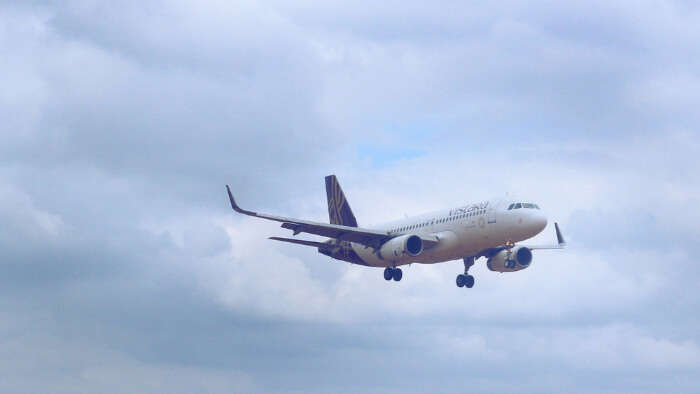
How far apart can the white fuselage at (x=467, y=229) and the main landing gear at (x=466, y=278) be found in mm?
4136

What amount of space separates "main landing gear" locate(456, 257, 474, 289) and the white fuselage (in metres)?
4.14

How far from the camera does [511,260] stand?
90500mm

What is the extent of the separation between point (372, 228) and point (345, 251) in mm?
3229

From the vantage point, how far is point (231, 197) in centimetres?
8262

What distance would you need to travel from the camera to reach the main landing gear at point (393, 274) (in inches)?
3637

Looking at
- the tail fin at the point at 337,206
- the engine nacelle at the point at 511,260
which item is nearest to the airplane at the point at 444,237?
the engine nacelle at the point at 511,260

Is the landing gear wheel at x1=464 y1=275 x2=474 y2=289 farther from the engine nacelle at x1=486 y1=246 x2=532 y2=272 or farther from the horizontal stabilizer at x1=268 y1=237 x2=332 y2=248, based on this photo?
the horizontal stabilizer at x1=268 y1=237 x2=332 y2=248

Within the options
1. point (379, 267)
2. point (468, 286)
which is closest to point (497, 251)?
point (468, 286)

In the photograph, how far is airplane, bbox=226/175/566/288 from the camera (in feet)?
268

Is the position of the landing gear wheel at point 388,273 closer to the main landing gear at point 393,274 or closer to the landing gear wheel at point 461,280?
the main landing gear at point 393,274

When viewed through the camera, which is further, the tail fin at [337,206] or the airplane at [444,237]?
the tail fin at [337,206]

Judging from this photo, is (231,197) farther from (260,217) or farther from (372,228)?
(372,228)

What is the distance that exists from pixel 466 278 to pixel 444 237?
8815mm


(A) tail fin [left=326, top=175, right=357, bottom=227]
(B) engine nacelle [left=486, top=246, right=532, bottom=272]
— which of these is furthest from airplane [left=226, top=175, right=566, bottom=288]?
(A) tail fin [left=326, top=175, right=357, bottom=227]
